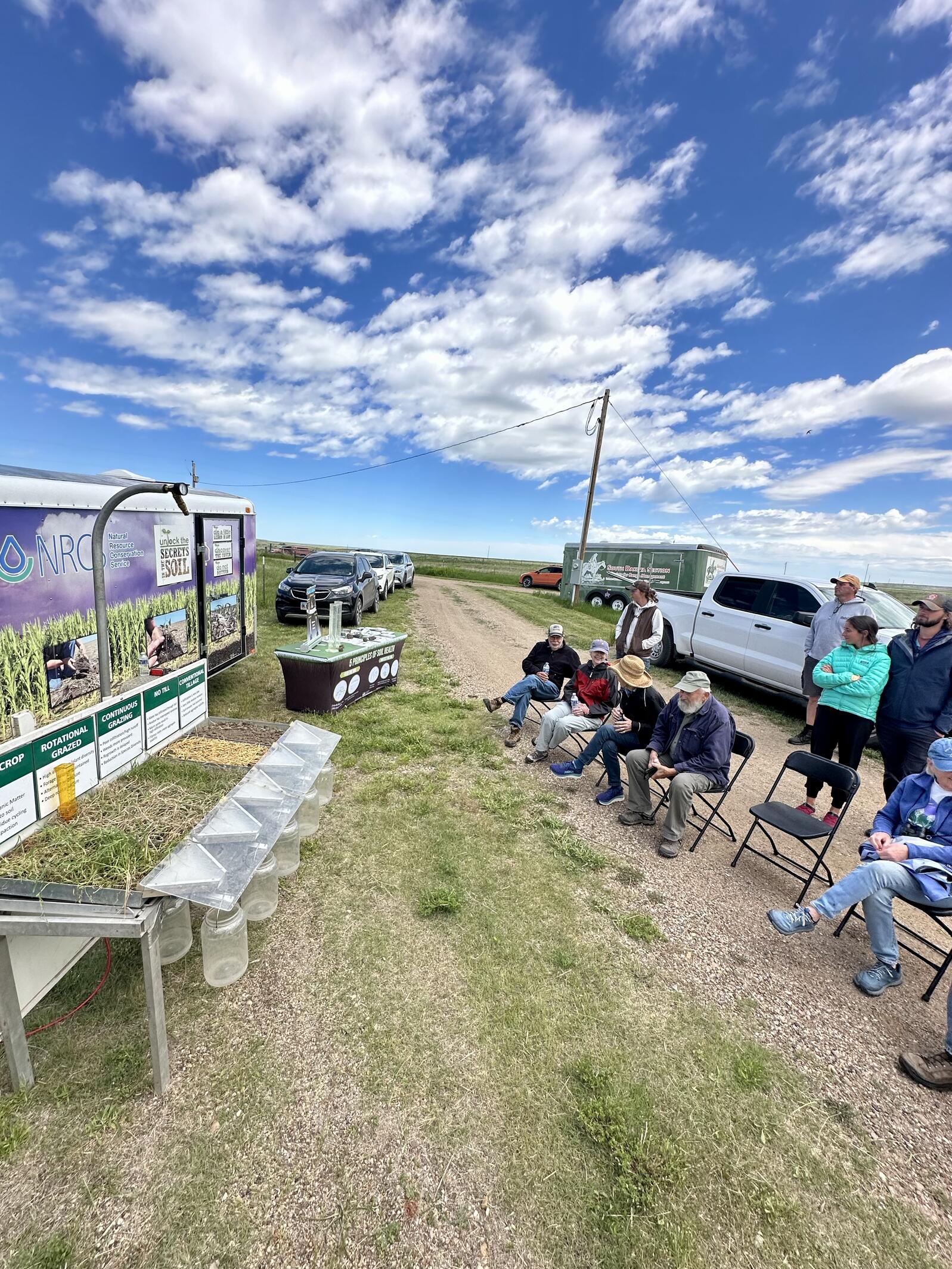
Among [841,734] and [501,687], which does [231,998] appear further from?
[501,687]

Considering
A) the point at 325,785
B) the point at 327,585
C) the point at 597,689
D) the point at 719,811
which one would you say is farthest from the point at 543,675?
the point at 327,585

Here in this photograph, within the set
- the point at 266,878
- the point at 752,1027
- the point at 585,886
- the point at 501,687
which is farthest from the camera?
the point at 501,687

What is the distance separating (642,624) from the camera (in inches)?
246

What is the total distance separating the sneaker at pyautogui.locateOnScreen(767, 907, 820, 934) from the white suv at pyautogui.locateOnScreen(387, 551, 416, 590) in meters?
19.0

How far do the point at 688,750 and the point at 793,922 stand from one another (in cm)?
132

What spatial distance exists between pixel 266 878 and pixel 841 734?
483 cm

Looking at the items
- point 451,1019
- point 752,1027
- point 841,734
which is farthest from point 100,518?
point 841,734

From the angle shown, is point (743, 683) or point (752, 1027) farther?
point (743, 683)

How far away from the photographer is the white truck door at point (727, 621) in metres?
8.17

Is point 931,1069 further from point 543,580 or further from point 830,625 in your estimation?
point 543,580

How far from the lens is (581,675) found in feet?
18.6

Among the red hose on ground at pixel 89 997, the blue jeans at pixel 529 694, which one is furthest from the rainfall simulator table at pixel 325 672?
the red hose on ground at pixel 89 997

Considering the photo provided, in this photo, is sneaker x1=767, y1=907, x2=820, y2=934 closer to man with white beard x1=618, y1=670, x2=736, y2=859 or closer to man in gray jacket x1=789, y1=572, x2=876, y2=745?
man with white beard x1=618, y1=670, x2=736, y2=859

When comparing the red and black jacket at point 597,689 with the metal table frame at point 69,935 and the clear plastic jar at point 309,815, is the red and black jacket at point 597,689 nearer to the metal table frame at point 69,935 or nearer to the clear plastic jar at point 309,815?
the clear plastic jar at point 309,815
